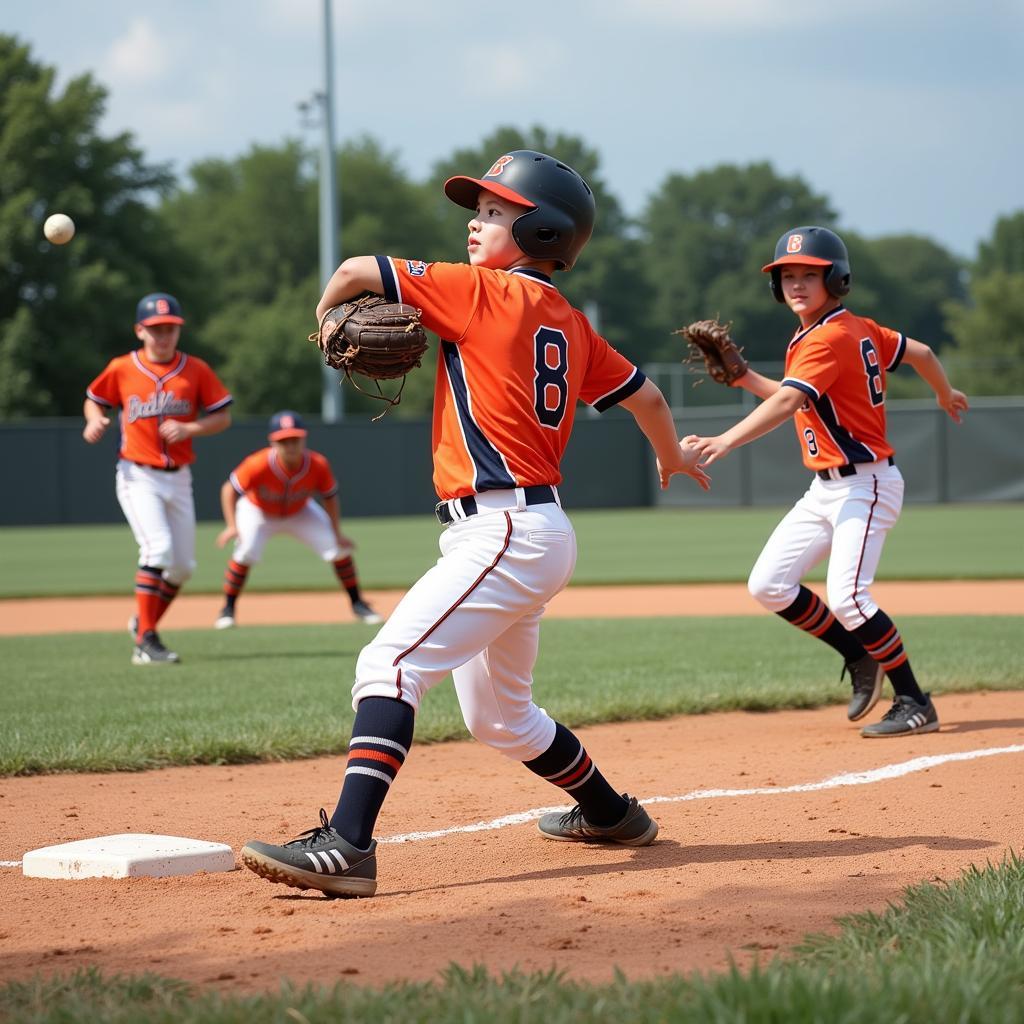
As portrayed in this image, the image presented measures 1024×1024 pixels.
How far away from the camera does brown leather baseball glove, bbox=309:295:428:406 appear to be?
347 cm

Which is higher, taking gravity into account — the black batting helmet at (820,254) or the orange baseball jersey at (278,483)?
the black batting helmet at (820,254)

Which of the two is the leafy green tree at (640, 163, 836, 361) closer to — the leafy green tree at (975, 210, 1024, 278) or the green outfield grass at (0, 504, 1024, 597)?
the leafy green tree at (975, 210, 1024, 278)

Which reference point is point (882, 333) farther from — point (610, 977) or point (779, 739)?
point (610, 977)

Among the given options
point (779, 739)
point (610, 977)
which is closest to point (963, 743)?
point (779, 739)

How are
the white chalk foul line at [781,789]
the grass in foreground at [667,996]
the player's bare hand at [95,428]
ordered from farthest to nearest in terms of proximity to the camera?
the player's bare hand at [95,428], the white chalk foul line at [781,789], the grass in foreground at [667,996]

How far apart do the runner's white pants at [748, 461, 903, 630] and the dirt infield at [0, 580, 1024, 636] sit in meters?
5.69

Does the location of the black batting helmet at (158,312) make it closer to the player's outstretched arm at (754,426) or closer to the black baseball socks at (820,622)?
the player's outstretched arm at (754,426)

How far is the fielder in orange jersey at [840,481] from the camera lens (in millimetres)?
5883

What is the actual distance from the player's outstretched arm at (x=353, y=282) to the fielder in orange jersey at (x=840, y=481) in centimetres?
260

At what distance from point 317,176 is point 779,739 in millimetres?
69488

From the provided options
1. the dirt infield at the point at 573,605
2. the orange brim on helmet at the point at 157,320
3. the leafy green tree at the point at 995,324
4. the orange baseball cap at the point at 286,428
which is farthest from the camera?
the leafy green tree at the point at 995,324

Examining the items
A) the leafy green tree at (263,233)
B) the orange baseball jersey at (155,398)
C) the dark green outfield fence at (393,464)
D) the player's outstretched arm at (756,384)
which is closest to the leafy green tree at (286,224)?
the leafy green tree at (263,233)

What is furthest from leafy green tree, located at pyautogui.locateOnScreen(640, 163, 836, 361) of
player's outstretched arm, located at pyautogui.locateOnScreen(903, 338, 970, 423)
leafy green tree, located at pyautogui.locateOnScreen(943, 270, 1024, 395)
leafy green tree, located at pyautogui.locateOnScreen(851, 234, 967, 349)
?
player's outstretched arm, located at pyautogui.locateOnScreen(903, 338, 970, 423)

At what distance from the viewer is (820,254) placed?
600 cm
